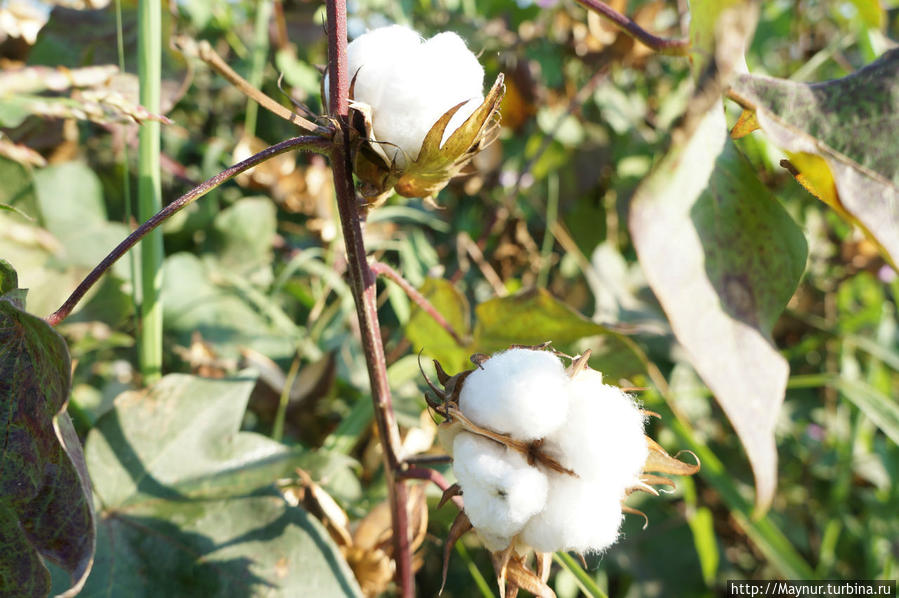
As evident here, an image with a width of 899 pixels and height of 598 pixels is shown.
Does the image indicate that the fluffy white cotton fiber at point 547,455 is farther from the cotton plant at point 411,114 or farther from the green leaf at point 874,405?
the green leaf at point 874,405

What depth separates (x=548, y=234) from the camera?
112 centimetres

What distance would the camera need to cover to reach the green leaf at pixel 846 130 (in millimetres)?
311

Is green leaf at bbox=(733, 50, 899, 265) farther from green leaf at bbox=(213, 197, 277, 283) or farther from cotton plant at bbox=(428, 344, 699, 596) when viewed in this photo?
green leaf at bbox=(213, 197, 277, 283)

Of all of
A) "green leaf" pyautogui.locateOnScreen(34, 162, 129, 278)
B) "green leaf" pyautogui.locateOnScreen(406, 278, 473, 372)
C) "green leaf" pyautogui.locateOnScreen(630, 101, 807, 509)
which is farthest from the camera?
"green leaf" pyautogui.locateOnScreen(34, 162, 129, 278)

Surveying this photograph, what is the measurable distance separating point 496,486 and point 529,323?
253 millimetres

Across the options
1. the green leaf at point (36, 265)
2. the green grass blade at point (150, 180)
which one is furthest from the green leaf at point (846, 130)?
the green leaf at point (36, 265)

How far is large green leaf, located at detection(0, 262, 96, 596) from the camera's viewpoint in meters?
0.35

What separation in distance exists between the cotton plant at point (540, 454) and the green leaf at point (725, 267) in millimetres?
84

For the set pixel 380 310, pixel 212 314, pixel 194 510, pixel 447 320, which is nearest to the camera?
pixel 194 510

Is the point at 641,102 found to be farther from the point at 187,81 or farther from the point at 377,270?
the point at 377,270

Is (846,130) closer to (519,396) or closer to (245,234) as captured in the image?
(519,396)

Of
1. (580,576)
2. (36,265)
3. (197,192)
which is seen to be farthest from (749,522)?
(36,265)

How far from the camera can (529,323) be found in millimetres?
600

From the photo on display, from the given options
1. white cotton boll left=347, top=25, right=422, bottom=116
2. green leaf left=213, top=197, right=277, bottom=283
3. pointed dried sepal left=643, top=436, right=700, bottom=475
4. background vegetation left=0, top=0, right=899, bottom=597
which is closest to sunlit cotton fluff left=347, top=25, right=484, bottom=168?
white cotton boll left=347, top=25, right=422, bottom=116
